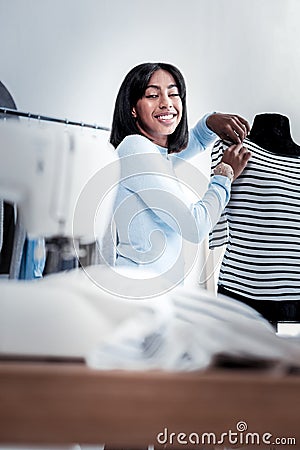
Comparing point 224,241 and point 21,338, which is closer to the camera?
point 21,338

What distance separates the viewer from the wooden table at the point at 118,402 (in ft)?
2.90

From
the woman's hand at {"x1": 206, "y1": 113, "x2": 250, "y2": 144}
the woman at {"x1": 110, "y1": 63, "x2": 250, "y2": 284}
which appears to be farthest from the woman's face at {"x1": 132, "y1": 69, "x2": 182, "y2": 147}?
the woman's hand at {"x1": 206, "y1": 113, "x2": 250, "y2": 144}

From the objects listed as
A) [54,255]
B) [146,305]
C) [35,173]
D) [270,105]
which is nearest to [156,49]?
[270,105]

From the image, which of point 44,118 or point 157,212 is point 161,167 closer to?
point 157,212

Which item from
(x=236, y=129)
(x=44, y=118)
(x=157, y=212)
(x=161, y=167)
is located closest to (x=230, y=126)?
(x=236, y=129)

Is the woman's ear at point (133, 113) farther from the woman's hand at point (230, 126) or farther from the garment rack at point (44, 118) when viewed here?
the woman's hand at point (230, 126)

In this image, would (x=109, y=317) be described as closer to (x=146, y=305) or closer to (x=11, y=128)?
(x=146, y=305)

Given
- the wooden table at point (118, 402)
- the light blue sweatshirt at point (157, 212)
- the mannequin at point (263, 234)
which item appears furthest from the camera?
the mannequin at point (263, 234)

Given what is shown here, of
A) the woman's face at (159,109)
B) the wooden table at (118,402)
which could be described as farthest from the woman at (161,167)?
the wooden table at (118,402)

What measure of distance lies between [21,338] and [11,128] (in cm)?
93

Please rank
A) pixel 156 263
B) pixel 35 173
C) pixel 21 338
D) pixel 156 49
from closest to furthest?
pixel 21 338 < pixel 35 173 < pixel 156 263 < pixel 156 49

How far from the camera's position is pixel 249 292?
6.06 ft

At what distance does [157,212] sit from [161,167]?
148mm

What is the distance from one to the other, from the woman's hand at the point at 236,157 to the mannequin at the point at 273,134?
4cm
